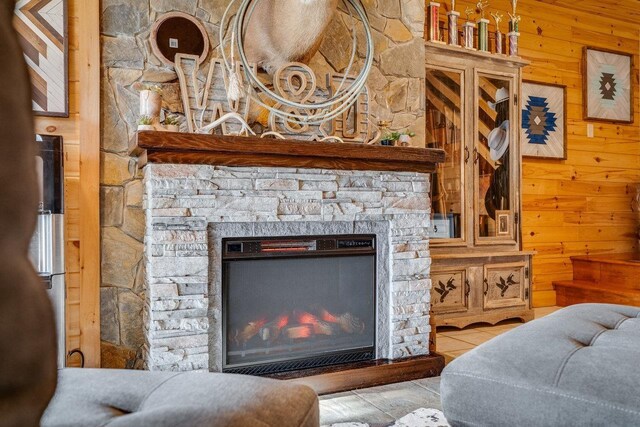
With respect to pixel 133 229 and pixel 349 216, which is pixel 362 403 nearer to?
pixel 349 216

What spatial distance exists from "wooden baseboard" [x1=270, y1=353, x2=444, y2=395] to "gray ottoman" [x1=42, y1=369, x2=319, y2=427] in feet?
4.47

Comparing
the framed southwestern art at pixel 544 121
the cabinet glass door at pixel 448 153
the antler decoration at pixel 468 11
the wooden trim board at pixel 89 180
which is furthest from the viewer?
the framed southwestern art at pixel 544 121

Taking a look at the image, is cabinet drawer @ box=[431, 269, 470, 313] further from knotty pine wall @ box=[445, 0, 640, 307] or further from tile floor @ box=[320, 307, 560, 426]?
knotty pine wall @ box=[445, 0, 640, 307]

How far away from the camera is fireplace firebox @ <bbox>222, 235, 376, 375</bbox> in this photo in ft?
7.77

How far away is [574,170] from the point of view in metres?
4.84

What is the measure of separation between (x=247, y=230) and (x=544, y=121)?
3.44 m

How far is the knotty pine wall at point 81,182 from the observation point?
2.34 meters

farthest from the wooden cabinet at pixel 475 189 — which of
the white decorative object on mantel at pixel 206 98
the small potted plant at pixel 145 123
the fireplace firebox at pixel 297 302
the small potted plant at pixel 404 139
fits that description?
the small potted plant at pixel 145 123

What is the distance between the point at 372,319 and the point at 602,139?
3678 mm

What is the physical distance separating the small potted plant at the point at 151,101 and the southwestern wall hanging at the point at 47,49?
1.15 feet

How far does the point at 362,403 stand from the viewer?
7.40ft

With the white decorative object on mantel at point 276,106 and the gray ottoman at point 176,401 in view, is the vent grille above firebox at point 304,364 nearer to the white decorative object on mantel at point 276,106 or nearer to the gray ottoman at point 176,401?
the white decorative object on mantel at point 276,106

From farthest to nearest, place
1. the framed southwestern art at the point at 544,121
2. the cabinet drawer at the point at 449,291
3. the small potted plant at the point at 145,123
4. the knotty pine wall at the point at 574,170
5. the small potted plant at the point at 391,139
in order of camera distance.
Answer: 1. the knotty pine wall at the point at 574,170
2. the framed southwestern art at the point at 544,121
3. the cabinet drawer at the point at 449,291
4. the small potted plant at the point at 391,139
5. the small potted plant at the point at 145,123

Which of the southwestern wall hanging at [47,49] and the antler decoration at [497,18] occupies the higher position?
the antler decoration at [497,18]
